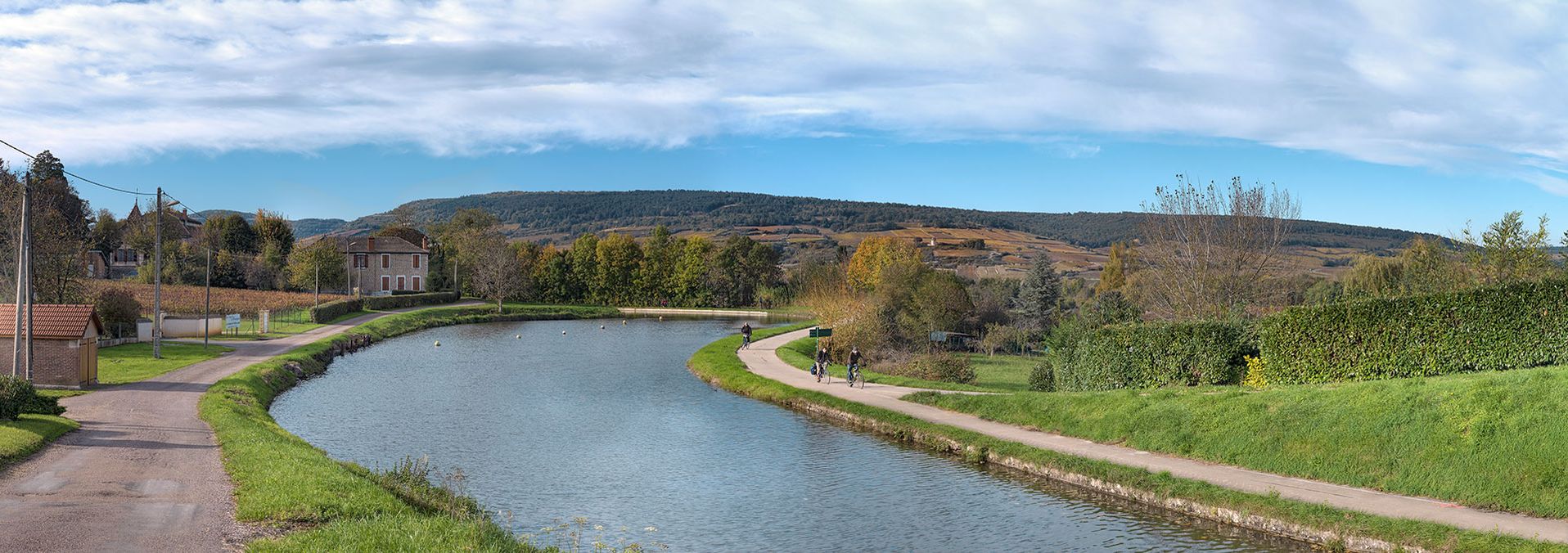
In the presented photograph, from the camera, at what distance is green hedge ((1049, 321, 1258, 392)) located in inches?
1037

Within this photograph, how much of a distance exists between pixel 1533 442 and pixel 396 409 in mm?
26396

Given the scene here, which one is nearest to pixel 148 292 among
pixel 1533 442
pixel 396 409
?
pixel 396 409

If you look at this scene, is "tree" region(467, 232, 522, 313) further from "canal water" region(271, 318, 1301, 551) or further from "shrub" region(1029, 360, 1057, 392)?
"shrub" region(1029, 360, 1057, 392)

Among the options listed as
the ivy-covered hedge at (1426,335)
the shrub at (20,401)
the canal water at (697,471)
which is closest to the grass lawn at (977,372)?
the canal water at (697,471)

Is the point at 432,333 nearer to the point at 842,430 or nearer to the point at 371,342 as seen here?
the point at 371,342

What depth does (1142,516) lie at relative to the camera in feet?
56.4

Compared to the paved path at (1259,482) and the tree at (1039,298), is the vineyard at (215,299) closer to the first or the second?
the tree at (1039,298)

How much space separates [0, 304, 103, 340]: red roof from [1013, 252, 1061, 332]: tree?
4925 centimetres

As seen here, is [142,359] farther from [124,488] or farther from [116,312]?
[124,488]

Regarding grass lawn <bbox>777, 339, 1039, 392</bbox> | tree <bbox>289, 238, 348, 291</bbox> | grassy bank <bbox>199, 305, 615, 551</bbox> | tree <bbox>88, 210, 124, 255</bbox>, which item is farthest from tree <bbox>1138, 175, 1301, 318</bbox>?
tree <bbox>88, 210, 124, 255</bbox>

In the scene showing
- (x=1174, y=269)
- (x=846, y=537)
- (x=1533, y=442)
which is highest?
(x=1174, y=269)

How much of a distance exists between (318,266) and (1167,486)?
84903 millimetres

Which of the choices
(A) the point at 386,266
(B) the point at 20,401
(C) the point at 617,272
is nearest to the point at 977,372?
(B) the point at 20,401

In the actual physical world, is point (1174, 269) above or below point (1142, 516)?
above
